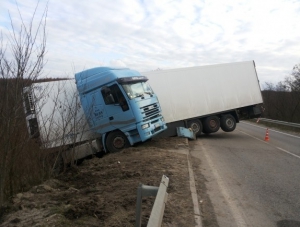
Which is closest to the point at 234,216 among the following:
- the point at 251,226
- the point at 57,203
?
the point at 251,226

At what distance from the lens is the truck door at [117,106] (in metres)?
13.0

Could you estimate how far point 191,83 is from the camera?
17500 mm

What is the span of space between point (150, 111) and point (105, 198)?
786 centimetres

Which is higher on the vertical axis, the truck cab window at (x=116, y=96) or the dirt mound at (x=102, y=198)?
the truck cab window at (x=116, y=96)

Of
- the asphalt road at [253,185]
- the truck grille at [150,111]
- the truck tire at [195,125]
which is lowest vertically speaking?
the asphalt road at [253,185]

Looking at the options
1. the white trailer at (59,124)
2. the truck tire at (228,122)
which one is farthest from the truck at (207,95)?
the white trailer at (59,124)

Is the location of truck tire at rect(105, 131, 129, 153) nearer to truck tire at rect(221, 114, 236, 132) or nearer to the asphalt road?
the asphalt road

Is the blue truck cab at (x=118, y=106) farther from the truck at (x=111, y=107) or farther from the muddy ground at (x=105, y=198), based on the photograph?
the muddy ground at (x=105, y=198)

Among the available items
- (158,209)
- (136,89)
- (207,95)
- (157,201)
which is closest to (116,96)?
(136,89)

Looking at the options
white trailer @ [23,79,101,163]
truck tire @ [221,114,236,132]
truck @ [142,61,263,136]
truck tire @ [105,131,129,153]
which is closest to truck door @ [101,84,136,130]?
truck tire @ [105,131,129,153]

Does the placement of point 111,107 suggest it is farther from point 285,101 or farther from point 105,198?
point 285,101

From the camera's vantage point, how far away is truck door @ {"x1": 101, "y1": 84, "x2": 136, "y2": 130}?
13.0m

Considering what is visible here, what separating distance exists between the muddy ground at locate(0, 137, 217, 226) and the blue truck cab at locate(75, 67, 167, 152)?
10.9 feet

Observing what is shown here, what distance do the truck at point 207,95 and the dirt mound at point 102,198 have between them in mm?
7072
